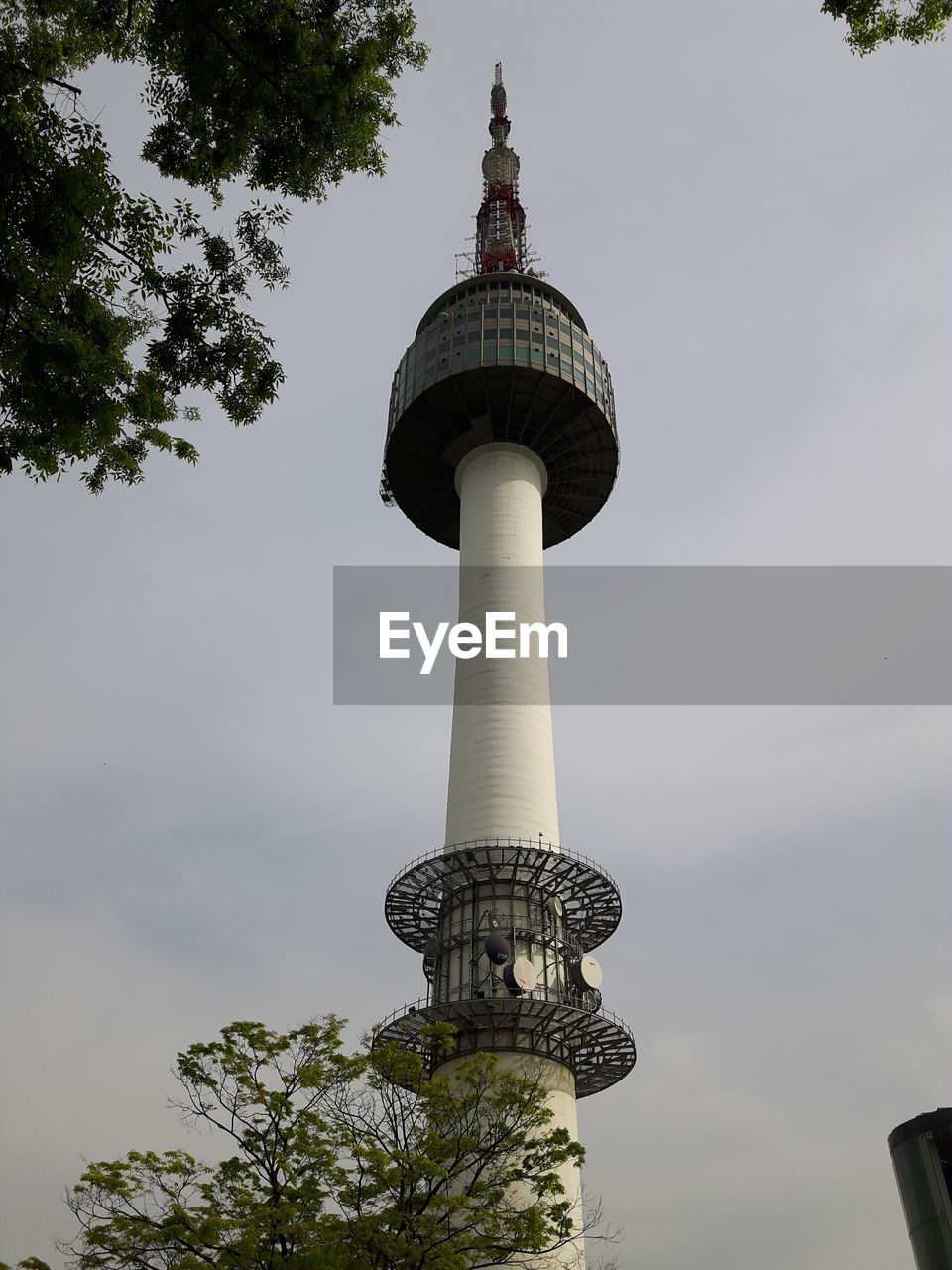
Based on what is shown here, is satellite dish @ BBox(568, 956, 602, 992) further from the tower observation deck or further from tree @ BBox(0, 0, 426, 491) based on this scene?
tree @ BBox(0, 0, 426, 491)

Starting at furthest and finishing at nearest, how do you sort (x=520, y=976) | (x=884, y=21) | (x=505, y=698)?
(x=505, y=698) < (x=520, y=976) < (x=884, y=21)

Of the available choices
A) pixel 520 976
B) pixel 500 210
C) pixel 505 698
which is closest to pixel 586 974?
pixel 520 976

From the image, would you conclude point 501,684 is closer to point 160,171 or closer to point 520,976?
point 520,976

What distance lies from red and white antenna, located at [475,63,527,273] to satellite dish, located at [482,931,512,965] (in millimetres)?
55371

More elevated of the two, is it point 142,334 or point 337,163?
point 337,163

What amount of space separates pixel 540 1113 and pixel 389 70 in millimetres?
29869

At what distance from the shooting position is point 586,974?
55.2m

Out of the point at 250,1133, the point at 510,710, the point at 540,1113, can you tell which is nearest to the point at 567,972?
the point at 510,710

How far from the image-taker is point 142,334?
23844mm

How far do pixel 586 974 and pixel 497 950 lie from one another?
5.28 m

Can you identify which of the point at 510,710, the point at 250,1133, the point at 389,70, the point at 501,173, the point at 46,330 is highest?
the point at 501,173

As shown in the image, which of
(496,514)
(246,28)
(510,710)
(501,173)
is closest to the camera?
(246,28)

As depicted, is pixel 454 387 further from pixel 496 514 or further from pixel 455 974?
pixel 455 974

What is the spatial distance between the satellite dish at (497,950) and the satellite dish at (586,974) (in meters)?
3.98
